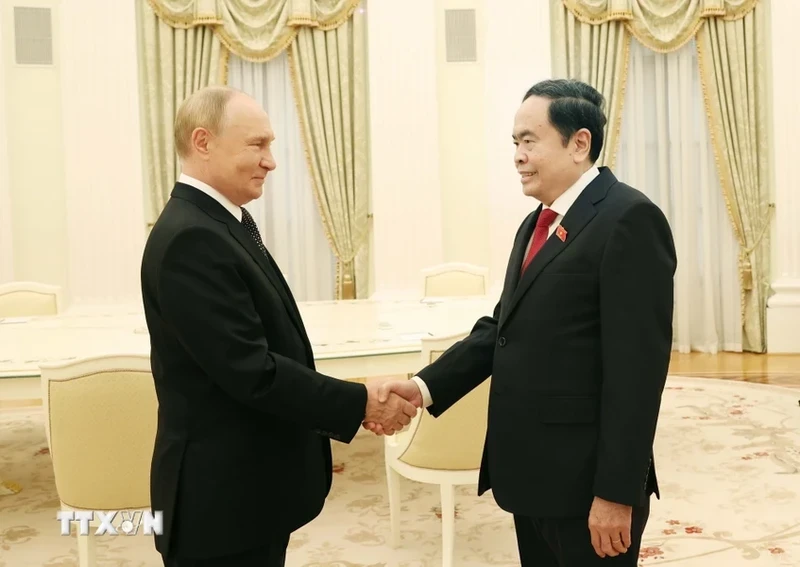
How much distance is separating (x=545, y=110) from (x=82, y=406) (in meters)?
1.77

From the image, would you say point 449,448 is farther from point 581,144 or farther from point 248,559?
point 581,144

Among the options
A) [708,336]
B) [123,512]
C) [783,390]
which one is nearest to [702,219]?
[708,336]

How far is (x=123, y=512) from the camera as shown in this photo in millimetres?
2762

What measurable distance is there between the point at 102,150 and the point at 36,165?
2.04ft

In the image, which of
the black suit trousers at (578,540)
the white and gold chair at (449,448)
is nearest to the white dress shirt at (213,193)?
the black suit trousers at (578,540)

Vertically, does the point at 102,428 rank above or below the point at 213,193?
below

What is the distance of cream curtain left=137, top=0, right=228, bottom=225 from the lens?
7.28m

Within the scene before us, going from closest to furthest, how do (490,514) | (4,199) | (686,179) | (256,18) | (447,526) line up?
(447,526)
(490,514)
(4,199)
(256,18)
(686,179)

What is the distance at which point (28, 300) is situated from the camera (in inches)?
210

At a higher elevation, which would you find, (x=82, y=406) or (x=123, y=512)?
(x=82, y=406)

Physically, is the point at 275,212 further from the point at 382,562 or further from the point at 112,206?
the point at 382,562

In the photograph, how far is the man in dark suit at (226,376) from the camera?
1.67 meters

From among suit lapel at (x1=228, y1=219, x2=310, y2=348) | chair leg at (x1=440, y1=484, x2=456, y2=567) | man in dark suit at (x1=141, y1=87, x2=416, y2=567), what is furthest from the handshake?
chair leg at (x1=440, y1=484, x2=456, y2=567)

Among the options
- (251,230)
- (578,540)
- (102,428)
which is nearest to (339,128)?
(102,428)
